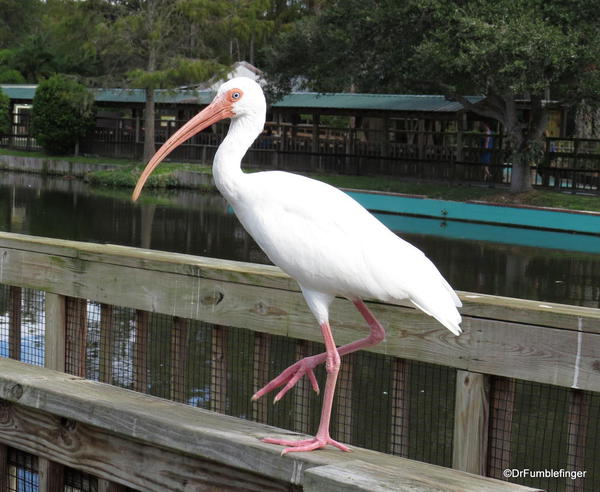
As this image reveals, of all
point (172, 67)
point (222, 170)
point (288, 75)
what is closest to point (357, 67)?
point (288, 75)

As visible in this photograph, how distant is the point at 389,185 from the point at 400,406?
27.2 m

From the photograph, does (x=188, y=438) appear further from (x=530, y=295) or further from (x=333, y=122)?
(x=333, y=122)

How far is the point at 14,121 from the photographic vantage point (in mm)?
44812

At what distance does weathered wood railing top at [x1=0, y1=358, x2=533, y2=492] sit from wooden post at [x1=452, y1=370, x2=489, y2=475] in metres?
0.87

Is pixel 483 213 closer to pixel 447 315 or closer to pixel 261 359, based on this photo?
pixel 261 359

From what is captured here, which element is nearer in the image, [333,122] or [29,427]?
[29,427]

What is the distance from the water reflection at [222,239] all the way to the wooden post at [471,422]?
10.8 metres

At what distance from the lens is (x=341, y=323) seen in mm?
3289

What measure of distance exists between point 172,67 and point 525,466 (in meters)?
32.5

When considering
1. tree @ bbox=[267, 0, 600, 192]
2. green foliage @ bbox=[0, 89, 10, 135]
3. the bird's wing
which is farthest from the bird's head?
green foliage @ bbox=[0, 89, 10, 135]

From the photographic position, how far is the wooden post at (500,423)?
2986 millimetres

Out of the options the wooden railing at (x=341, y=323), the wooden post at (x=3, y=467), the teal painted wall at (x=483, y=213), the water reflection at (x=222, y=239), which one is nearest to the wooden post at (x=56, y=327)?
the wooden railing at (x=341, y=323)

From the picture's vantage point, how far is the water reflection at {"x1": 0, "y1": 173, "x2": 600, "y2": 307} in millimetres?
15102

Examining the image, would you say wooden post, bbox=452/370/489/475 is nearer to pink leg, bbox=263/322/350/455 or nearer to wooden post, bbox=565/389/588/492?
wooden post, bbox=565/389/588/492
